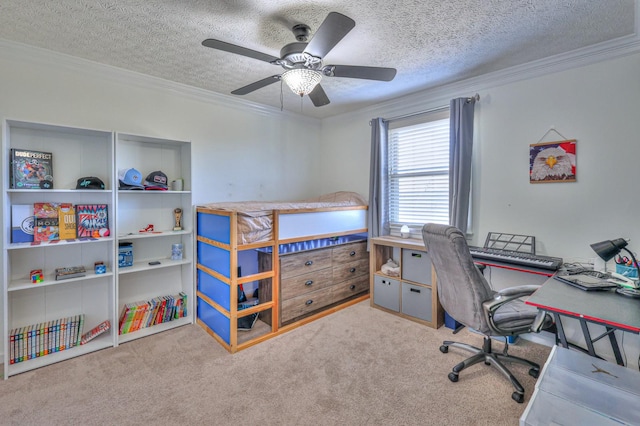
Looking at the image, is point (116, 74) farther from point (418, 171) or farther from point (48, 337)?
point (418, 171)

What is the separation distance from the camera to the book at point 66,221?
7.86 ft

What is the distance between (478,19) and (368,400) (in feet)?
8.51

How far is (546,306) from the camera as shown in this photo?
1.50m

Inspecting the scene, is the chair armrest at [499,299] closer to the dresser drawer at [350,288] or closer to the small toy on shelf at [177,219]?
the dresser drawer at [350,288]

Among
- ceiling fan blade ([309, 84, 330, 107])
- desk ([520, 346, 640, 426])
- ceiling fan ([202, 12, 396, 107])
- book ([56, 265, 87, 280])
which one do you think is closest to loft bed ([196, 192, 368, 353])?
book ([56, 265, 87, 280])

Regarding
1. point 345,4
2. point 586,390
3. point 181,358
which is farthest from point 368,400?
point 345,4

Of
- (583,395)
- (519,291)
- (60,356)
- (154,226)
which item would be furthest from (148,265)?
(583,395)

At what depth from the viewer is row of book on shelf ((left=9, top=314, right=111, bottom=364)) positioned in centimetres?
222

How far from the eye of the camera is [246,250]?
288 centimetres

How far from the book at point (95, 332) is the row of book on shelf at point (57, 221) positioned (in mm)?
803

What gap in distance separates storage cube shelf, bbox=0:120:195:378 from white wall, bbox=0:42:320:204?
162 millimetres

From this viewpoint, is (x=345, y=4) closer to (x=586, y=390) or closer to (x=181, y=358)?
(x=586, y=390)

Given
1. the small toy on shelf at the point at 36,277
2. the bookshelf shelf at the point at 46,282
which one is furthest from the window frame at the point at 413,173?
the small toy on shelf at the point at 36,277

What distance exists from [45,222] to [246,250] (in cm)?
161
